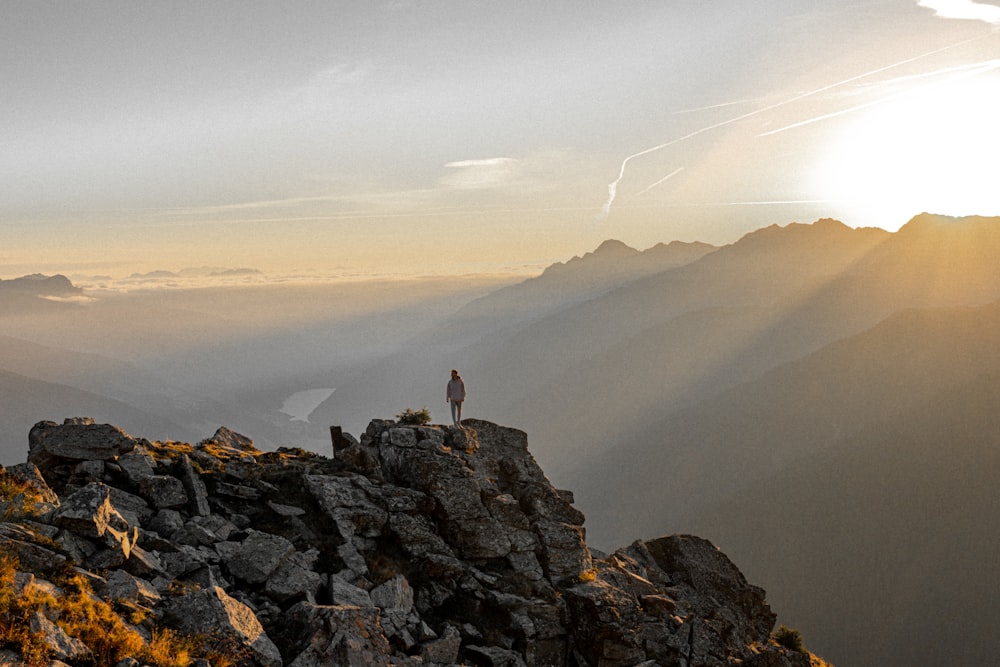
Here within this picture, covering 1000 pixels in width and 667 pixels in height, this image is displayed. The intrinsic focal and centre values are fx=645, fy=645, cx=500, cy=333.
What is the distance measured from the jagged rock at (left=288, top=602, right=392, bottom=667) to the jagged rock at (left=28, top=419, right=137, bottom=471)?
12.7 metres

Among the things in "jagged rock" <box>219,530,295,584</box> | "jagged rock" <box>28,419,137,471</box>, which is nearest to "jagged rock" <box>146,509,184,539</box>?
"jagged rock" <box>219,530,295,584</box>

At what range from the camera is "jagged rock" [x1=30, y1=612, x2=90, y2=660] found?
15.2 metres

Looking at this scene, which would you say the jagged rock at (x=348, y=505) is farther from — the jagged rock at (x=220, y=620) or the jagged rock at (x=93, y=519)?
the jagged rock at (x=93, y=519)

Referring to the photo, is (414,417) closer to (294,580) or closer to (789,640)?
(294,580)

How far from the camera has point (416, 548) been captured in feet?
92.8

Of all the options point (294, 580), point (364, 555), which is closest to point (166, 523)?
point (294, 580)

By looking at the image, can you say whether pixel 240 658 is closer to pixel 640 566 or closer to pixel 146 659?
pixel 146 659

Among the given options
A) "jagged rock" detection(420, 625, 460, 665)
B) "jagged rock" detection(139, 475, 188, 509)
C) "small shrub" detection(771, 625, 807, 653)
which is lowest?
"small shrub" detection(771, 625, 807, 653)

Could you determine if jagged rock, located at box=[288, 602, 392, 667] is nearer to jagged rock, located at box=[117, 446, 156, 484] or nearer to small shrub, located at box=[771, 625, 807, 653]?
jagged rock, located at box=[117, 446, 156, 484]

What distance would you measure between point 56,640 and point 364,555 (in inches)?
497

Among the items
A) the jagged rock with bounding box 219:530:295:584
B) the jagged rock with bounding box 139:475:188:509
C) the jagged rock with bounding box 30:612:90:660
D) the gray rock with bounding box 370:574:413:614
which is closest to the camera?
the jagged rock with bounding box 30:612:90:660

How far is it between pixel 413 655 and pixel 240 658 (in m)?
6.65

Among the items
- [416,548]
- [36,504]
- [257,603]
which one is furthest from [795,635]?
[36,504]

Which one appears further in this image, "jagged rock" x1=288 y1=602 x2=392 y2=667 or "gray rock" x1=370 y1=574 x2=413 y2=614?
"gray rock" x1=370 y1=574 x2=413 y2=614
